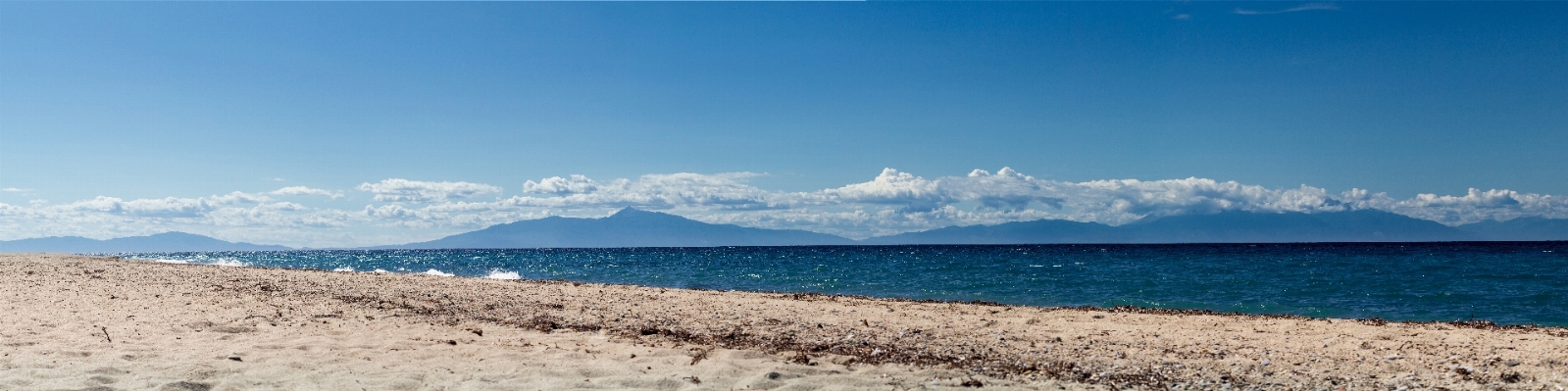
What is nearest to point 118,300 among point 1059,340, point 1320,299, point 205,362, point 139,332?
point 139,332

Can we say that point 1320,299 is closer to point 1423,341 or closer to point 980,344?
point 1423,341

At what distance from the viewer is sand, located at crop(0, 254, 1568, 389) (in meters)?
9.69

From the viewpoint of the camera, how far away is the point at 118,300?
17.4 metres

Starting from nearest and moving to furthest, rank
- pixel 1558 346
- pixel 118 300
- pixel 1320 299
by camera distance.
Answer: pixel 1558 346
pixel 118 300
pixel 1320 299

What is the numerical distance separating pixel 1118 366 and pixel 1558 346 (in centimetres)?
673

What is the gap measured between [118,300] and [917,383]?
16.5 metres

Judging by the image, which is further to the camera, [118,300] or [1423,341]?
[118,300]

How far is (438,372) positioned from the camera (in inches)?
389

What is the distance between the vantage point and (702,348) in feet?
38.8

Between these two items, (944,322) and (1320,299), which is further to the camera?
(1320,299)

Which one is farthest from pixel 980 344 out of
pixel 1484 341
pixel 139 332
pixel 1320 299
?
pixel 1320 299

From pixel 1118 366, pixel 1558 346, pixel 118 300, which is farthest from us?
pixel 118 300

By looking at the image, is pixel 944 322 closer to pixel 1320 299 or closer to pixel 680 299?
pixel 680 299

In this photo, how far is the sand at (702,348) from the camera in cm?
969
